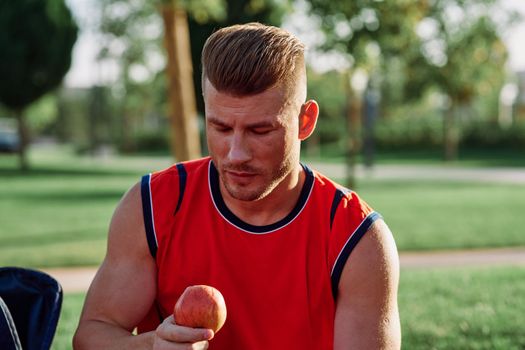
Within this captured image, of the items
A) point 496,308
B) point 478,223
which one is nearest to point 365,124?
point 478,223

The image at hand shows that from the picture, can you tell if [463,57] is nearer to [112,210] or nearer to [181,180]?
[112,210]

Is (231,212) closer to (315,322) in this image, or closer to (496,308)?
(315,322)

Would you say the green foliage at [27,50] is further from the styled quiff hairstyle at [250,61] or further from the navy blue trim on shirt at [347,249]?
the navy blue trim on shirt at [347,249]

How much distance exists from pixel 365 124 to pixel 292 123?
27.1m

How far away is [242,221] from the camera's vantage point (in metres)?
2.47

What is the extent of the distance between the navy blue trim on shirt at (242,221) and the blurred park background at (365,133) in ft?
4.34

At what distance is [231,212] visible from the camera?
2.49 meters

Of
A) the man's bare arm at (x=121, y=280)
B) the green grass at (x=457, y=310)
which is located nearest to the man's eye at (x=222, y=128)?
the man's bare arm at (x=121, y=280)

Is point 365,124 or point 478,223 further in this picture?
point 365,124

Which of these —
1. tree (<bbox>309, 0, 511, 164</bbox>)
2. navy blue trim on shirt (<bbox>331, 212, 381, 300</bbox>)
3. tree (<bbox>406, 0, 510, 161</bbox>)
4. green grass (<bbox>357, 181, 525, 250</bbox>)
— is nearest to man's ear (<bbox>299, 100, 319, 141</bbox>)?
navy blue trim on shirt (<bbox>331, 212, 381, 300</bbox>)

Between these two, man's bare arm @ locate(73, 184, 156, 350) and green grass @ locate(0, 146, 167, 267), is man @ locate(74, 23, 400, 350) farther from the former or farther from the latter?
green grass @ locate(0, 146, 167, 267)

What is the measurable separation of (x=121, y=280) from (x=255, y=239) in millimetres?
478

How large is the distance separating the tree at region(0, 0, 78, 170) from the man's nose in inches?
1125

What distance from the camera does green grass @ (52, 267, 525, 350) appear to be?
16.9ft
